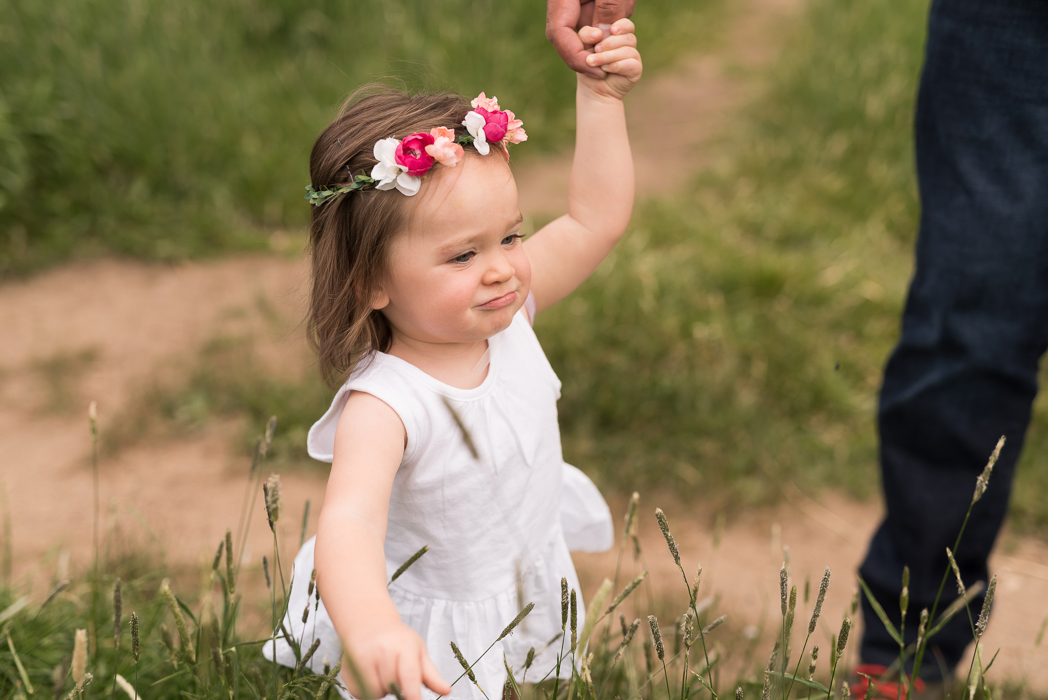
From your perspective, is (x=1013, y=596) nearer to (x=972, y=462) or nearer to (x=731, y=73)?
(x=972, y=462)

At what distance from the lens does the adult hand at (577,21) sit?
4.68ft

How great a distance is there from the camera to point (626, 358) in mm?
3053

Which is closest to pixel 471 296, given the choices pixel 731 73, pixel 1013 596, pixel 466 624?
pixel 466 624

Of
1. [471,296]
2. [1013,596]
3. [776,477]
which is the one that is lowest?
[1013,596]

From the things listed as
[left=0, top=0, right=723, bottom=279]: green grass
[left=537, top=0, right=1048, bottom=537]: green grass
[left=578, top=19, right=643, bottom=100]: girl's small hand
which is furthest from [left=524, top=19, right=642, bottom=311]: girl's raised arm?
[left=0, top=0, right=723, bottom=279]: green grass

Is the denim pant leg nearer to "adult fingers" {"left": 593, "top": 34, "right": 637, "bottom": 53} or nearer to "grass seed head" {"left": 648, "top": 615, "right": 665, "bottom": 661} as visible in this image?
"adult fingers" {"left": 593, "top": 34, "right": 637, "bottom": 53}

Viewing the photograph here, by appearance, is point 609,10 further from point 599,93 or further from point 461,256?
point 461,256

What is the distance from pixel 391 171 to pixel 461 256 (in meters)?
0.15

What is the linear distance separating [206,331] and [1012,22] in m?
2.79

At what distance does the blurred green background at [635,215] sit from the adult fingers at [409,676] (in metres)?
1.34

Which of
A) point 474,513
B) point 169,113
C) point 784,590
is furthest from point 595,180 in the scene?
point 169,113

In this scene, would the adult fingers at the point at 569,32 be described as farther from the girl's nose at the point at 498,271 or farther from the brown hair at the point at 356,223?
the girl's nose at the point at 498,271

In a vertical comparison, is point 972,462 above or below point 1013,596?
above

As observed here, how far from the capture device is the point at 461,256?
129cm
